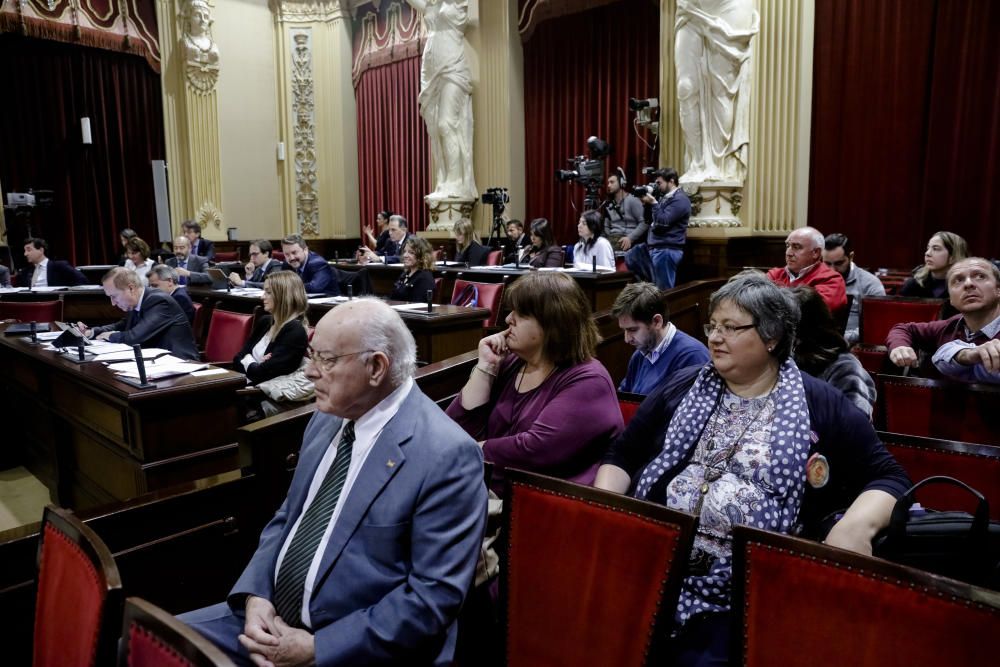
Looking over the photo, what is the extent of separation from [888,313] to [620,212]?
363cm

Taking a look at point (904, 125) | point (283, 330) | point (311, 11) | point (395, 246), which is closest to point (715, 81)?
point (904, 125)

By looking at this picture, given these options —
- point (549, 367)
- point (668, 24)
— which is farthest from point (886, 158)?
point (549, 367)

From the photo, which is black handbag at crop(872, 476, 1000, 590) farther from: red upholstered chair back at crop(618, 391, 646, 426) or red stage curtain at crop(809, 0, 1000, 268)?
red stage curtain at crop(809, 0, 1000, 268)

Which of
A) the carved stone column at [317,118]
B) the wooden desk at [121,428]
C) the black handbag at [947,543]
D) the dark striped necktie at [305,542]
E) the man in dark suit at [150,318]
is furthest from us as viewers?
the carved stone column at [317,118]

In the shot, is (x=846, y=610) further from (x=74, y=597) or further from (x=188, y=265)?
(x=188, y=265)

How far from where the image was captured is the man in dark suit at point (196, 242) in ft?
26.8

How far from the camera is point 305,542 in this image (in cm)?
145

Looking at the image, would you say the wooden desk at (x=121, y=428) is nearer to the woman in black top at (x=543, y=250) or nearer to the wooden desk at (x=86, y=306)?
the wooden desk at (x=86, y=306)

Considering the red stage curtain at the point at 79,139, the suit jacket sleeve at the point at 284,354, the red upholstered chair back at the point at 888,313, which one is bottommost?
the suit jacket sleeve at the point at 284,354

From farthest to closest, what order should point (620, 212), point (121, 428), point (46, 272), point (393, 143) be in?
point (393, 143), point (620, 212), point (46, 272), point (121, 428)

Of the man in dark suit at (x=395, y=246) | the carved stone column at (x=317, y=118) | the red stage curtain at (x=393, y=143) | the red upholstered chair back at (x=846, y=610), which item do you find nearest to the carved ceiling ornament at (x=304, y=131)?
the carved stone column at (x=317, y=118)

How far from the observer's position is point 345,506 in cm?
140

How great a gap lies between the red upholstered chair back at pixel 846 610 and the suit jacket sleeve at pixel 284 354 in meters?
2.61

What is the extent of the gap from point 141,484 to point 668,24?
602 cm
